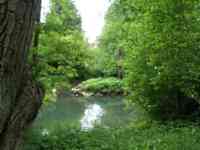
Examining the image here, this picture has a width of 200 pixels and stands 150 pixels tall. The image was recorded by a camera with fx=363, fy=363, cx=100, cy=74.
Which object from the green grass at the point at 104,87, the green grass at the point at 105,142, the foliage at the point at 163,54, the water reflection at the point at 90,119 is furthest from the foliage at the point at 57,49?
the green grass at the point at 104,87

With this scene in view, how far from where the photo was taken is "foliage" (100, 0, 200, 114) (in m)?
8.39

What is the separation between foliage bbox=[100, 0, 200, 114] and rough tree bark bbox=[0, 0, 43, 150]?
696cm

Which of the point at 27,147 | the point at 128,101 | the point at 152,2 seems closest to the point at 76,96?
the point at 128,101

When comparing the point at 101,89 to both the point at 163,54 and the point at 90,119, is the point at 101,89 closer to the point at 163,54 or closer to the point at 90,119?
the point at 90,119

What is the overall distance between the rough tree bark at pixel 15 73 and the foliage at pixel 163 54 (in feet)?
22.8

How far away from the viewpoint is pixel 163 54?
28.7 ft

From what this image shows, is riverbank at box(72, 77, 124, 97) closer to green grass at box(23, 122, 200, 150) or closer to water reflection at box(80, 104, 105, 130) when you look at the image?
water reflection at box(80, 104, 105, 130)

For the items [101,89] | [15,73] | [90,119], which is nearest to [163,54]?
[90,119]

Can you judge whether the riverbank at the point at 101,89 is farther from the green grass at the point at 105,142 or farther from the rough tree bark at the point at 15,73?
the rough tree bark at the point at 15,73

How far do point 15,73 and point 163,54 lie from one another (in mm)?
7485

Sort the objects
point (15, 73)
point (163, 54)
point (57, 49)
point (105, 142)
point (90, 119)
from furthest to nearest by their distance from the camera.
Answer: point (90, 119) < point (163, 54) < point (57, 49) < point (105, 142) < point (15, 73)

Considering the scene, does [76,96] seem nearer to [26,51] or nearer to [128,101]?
[128,101]

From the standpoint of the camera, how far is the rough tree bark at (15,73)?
1.46 meters

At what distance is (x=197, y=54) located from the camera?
8359 mm
